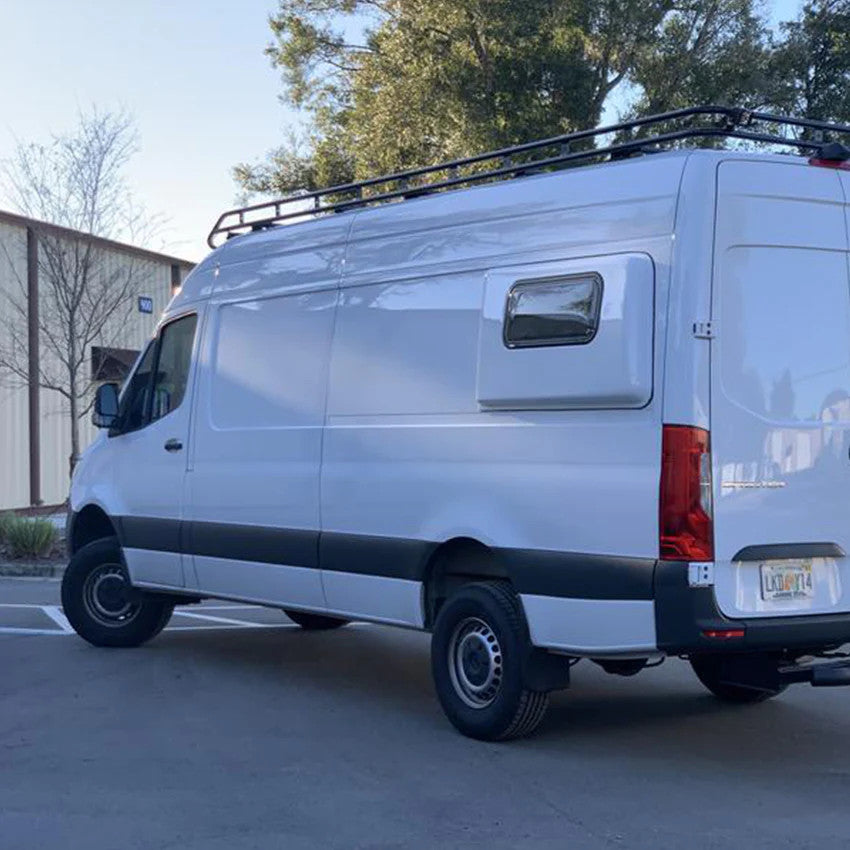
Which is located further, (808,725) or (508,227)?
(808,725)

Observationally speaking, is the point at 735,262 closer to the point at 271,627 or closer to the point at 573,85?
the point at 271,627

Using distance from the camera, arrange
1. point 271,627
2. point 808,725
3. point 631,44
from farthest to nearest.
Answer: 1. point 631,44
2. point 271,627
3. point 808,725

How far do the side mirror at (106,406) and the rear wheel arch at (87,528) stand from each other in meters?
0.73

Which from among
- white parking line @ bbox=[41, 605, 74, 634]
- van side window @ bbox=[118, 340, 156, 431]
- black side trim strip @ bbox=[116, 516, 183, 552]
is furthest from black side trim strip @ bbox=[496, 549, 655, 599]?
white parking line @ bbox=[41, 605, 74, 634]

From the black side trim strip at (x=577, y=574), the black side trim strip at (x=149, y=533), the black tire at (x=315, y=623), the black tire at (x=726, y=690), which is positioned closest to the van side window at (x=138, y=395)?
the black side trim strip at (x=149, y=533)

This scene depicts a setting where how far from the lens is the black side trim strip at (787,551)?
657cm

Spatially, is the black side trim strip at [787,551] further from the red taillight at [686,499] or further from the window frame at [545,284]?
the window frame at [545,284]

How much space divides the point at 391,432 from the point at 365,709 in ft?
5.66

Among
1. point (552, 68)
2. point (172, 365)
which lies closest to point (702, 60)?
point (552, 68)

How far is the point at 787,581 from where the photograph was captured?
671 centimetres

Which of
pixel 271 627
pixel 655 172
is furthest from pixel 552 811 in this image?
pixel 271 627

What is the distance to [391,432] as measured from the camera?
26.6ft

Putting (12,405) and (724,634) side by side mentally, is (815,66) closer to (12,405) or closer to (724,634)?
(12,405)

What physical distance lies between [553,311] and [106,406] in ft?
14.8
